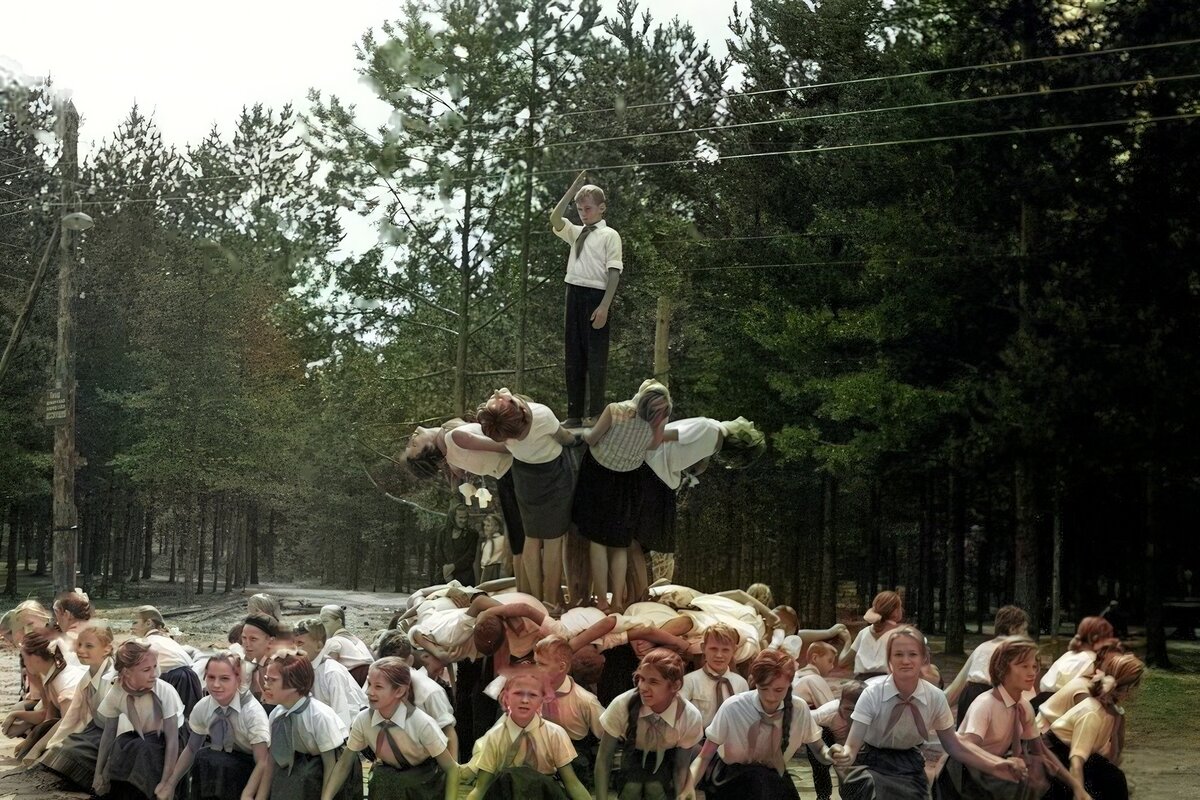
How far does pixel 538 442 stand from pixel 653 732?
3.37 m

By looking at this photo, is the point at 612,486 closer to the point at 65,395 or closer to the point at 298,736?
the point at 298,736

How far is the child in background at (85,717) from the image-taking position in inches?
393

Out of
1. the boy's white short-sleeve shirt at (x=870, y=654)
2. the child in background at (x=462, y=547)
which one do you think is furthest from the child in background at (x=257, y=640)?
the child in background at (x=462, y=547)

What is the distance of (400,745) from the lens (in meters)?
8.04

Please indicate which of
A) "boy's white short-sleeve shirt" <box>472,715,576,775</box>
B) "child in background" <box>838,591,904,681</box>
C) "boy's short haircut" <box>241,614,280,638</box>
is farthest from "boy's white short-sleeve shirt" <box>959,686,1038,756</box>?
"boy's short haircut" <box>241,614,280,638</box>

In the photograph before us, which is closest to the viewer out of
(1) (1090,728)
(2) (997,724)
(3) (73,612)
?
(2) (997,724)

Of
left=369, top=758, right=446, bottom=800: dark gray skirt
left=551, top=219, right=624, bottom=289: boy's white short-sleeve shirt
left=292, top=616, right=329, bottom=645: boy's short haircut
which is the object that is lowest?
left=369, top=758, right=446, bottom=800: dark gray skirt

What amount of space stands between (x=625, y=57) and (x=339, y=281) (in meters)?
7.92

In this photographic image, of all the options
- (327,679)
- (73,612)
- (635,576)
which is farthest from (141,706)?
(635,576)

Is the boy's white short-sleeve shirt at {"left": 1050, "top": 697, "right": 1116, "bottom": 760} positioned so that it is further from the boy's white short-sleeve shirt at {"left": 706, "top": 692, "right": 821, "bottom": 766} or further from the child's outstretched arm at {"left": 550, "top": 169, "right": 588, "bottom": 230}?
the child's outstretched arm at {"left": 550, "top": 169, "right": 588, "bottom": 230}

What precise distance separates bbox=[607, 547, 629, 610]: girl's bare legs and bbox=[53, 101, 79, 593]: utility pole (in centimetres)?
1615

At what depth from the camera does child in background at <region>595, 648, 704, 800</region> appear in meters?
7.91

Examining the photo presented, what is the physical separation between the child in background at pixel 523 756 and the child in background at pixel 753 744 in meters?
0.73

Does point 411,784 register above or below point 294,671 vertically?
below
